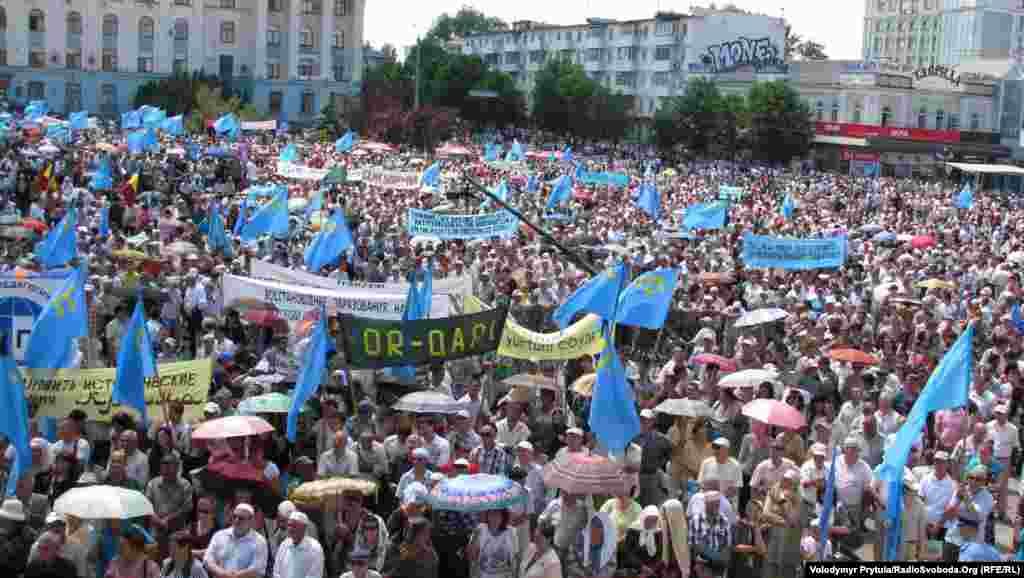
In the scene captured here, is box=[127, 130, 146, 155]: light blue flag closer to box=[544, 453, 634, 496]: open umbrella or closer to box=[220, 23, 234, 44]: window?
Result: box=[544, 453, 634, 496]: open umbrella

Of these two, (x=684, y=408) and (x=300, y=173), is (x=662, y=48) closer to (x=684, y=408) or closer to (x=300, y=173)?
(x=300, y=173)

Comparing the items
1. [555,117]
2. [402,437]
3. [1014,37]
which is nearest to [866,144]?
[555,117]

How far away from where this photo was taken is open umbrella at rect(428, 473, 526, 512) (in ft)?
24.8

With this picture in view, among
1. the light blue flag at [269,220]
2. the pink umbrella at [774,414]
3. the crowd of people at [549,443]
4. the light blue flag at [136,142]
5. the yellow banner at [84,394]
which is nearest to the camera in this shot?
the crowd of people at [549,443]

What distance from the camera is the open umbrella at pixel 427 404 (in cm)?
977

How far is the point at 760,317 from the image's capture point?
1459 centimetres

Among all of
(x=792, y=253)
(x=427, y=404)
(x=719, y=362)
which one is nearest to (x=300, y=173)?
(x=792, y=253)

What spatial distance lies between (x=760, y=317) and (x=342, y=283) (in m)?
4.61

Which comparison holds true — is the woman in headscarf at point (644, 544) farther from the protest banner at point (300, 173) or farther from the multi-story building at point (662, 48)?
the multi-story building at point (662, 48)

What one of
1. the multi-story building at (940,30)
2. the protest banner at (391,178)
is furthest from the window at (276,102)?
the protest banner at (391,178)

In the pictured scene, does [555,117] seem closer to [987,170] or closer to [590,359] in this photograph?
[987,170]

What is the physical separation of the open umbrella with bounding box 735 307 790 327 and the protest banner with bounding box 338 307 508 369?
4340 mm

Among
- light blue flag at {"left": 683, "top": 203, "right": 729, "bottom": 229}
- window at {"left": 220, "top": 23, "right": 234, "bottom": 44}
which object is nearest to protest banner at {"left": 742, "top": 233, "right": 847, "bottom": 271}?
light blue flag at {"left": 683, "top": 203, "right": 729, "bottom": 229}

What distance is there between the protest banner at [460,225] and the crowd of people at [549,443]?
382mm
